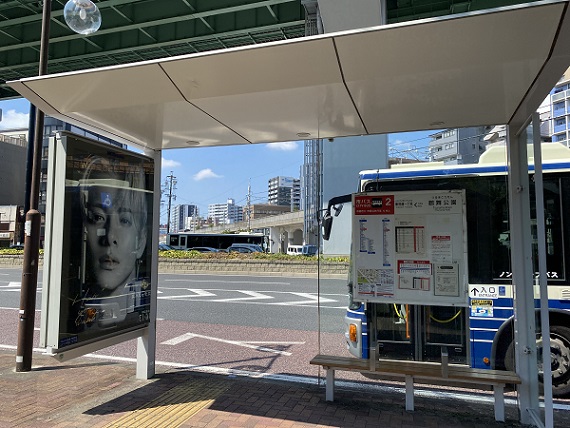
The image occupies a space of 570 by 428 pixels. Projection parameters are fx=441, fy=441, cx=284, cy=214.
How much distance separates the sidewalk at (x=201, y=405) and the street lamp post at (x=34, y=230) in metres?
0.37

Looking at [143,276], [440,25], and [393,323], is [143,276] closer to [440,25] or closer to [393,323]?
[393,323]

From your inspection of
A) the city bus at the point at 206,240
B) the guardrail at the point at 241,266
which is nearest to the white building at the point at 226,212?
the city bus at the point at 206,240

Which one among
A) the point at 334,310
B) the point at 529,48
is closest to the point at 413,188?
the point at 529,48

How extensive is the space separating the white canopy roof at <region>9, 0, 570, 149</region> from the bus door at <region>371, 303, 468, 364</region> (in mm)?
2169

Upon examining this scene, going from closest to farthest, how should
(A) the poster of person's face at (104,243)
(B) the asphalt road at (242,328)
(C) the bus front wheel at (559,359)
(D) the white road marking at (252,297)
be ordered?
(A) the poster of person's face at (104,243)
(C) the bus front wheel at (559,359)
(B) the asphalt road at (242,328)
(D) the white road marking at (252,297)

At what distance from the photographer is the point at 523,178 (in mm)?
4418

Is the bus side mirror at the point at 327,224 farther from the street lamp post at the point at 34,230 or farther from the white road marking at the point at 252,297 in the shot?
the white road marking at the point at 252,297

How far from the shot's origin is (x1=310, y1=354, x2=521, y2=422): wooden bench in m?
4.23

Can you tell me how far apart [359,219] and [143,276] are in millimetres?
2732

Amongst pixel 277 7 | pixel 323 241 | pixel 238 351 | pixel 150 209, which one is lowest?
pixel 238 351

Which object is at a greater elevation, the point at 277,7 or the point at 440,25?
the point at 277,7

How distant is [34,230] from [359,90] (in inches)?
184

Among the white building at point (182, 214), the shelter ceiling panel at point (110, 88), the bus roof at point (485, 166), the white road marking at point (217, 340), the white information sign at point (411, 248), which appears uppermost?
the white building at point (182, 214)

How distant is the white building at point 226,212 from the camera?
474ft
